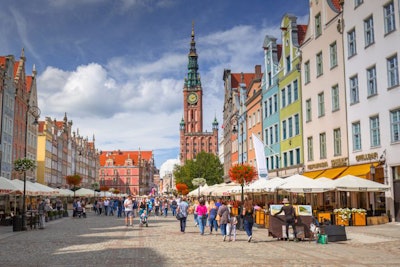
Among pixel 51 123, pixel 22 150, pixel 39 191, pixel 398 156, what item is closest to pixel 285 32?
pixel 398 156

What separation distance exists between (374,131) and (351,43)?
20.1 feet

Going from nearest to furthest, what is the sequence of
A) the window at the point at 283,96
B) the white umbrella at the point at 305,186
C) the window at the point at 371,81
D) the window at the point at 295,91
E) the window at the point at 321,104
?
the white umbrella at the point at 305,186 < the window at the point at 371,81 < the window at the point at 321,104 < the window at the point at 295,91 < the window at the point at 283,96

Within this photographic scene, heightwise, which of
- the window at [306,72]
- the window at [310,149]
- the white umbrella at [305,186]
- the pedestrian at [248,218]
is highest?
the window at [306,72]

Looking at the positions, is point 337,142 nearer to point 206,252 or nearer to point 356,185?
point 356,185

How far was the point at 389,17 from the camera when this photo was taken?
26422 millimetres

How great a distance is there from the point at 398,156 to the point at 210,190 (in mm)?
21388

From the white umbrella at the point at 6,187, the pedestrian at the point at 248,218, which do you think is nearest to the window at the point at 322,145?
the pedestrian at the point at 248,218

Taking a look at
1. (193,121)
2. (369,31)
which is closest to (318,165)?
(369,31)

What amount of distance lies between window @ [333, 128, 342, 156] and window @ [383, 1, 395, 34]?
8.29 meters

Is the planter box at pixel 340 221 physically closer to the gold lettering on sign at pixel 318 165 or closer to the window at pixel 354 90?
the window at pixel 354 90

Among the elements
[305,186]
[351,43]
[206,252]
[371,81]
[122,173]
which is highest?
[351,43]

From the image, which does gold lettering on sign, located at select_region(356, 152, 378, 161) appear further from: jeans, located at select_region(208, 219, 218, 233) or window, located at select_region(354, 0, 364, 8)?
jeans, located at select_region(208, 219, 218, 233)

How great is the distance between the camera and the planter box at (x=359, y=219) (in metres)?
24.5

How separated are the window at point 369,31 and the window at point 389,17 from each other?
1429 mm
